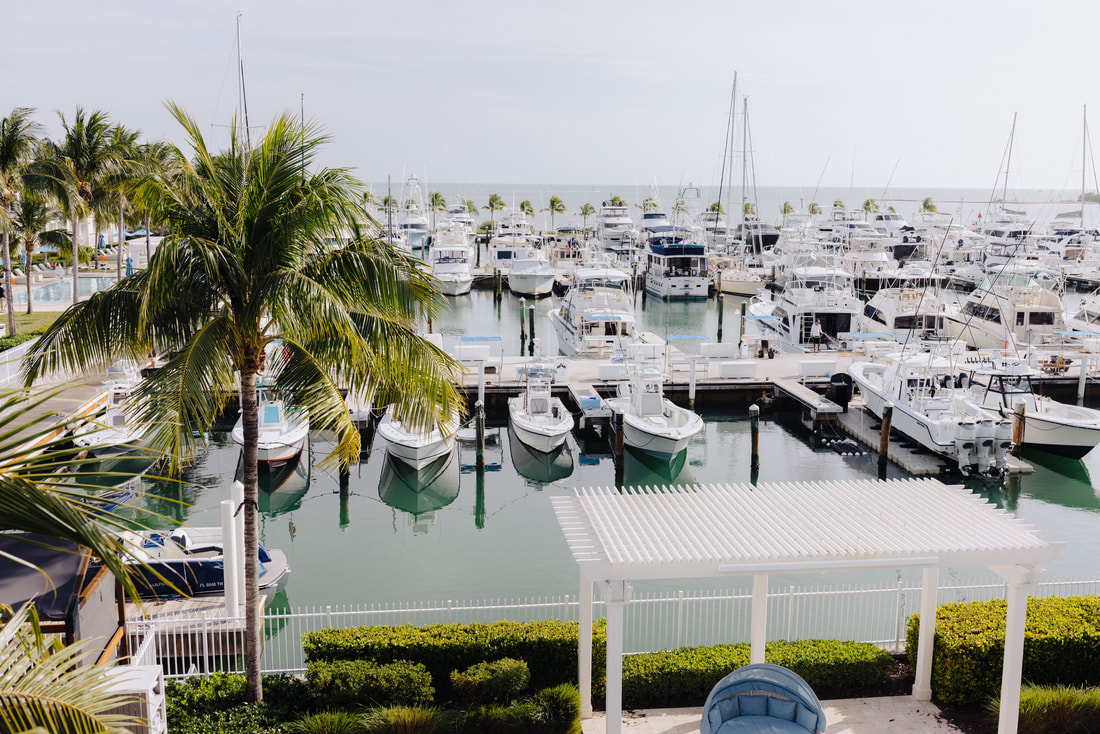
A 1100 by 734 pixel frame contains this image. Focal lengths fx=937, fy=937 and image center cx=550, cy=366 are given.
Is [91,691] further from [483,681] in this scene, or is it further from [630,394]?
[630,394]

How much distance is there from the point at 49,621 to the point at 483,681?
534cm

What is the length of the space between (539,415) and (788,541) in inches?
776

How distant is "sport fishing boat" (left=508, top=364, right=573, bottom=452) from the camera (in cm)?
2977

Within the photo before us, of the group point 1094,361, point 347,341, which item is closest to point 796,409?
point 1094,361

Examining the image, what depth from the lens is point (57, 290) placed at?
51125 mm

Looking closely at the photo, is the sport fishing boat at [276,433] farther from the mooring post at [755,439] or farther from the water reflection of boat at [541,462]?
the mooring post at [755,439]

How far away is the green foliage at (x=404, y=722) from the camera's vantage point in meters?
11.8

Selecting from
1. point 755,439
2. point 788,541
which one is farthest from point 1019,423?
point 788,541

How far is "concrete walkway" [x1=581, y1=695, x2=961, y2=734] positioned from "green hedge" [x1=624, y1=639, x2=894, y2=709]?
0.22 meters

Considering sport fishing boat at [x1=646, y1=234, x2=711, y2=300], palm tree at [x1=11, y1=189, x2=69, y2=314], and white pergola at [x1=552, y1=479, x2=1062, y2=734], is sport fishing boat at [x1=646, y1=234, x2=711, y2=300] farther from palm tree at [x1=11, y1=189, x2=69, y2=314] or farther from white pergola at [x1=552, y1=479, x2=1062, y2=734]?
white pergola at [x1=552, y1=479, x2=1062, y2=734]

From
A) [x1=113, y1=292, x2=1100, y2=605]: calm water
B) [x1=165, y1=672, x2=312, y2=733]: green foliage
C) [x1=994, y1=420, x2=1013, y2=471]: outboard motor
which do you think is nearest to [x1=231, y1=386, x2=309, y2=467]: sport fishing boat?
[x1=113, y1=292, x2=1100, y2=605]: calm water

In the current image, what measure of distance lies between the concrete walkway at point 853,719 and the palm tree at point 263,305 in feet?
16.2

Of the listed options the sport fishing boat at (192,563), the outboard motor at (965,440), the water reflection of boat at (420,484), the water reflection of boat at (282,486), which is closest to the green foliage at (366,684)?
the sport fishing boat at (192,563)

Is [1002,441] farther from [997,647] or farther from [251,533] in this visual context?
[251,533]
